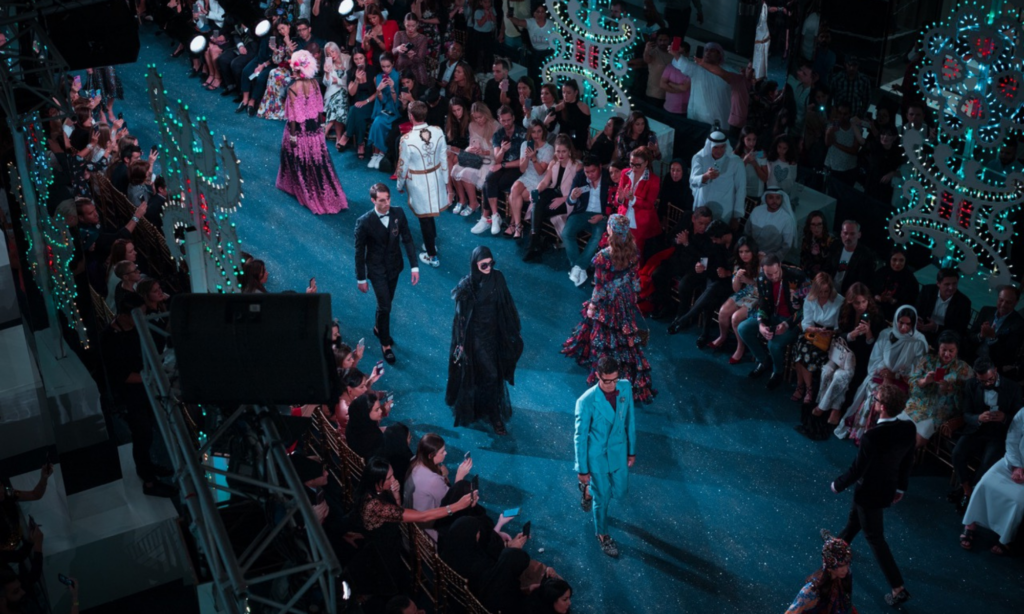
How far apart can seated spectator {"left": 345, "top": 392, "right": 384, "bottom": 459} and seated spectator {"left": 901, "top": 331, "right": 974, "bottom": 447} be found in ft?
12.3

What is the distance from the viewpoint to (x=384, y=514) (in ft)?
22.5

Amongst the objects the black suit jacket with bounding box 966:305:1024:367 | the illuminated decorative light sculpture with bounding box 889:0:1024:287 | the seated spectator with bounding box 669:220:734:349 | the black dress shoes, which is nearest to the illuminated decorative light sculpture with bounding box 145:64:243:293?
the seated spectator with bounding box 669:220:734:349

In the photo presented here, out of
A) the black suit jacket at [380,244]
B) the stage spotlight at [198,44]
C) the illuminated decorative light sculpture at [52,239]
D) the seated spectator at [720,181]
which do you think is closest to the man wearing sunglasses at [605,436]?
the black suit jacket at [380,244]

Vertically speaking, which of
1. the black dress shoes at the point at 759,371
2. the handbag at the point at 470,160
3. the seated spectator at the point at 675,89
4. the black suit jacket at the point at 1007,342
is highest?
the seated spectator at the point at 675,89

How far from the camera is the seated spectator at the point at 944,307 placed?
28.8 ft

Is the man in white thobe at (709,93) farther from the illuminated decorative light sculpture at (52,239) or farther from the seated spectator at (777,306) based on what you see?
the illuminated decorative light sculpture at (52,239)

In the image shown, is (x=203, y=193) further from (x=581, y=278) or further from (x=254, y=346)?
(x=581, y=278)

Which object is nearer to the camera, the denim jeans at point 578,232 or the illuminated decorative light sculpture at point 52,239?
the illuminated decorative light sculpture at point 52,239

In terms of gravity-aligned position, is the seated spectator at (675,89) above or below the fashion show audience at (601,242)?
A: above

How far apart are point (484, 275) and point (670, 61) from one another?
501 cm

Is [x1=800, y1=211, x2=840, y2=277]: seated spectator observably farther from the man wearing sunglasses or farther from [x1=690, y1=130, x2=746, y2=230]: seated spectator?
the man wearing sunglasses

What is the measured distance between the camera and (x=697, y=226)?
31.9 ft

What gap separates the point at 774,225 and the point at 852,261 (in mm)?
759

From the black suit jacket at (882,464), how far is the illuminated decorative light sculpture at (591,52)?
5.48m
